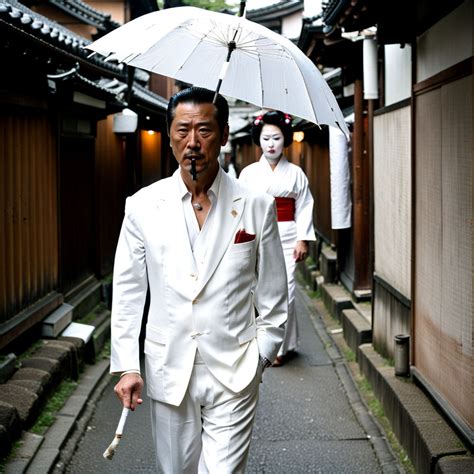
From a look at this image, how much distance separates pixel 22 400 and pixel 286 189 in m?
4.11

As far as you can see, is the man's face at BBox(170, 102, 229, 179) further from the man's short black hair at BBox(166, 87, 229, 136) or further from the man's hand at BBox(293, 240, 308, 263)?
the man's hand at BBox(293, 240, 308, 263)

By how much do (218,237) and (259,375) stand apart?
71cm

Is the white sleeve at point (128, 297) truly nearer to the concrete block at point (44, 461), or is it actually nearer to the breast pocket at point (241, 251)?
the breast pocket at point (241, 251)

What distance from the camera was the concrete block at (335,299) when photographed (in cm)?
1171

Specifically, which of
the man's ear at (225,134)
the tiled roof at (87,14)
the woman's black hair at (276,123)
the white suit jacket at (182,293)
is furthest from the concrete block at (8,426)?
the tiled roof at (87,14)

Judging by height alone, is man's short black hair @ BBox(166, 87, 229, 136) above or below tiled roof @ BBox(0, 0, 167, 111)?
below

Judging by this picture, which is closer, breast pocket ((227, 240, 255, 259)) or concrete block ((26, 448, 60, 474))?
breast pocket ((227, 240, 255, 259))

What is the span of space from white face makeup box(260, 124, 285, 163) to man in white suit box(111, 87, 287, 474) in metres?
5.32

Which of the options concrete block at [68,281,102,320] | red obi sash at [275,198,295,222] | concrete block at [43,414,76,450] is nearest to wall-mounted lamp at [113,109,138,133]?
concrete block at [68,281,102,320]

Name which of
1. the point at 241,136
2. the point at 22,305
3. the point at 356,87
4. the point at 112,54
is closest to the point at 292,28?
the point at 241,136

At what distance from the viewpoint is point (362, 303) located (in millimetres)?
11242

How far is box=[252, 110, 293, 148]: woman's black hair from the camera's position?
A: 9398mm

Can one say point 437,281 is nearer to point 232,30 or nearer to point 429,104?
point 429,104

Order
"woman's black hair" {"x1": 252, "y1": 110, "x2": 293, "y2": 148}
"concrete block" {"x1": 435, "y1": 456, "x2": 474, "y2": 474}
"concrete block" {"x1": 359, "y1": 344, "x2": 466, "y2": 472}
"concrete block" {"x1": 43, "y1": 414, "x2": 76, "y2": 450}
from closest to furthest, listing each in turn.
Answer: "concrete block" {"x1": 435, "y1": 456, "x2": 474, "y2": 474} → "concrete block" {"x1": 359, "y1": 344, "x2": 466, "y2": 472} → "concrete block" {"x1": 43, "y1": 414, "x2": 76, "y2": 450} → "woman's black hair" {"x1": 252, "y1": 110, "x2": 293, "y2": 148}
